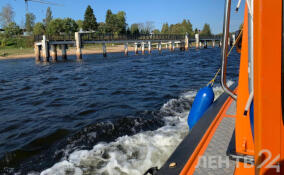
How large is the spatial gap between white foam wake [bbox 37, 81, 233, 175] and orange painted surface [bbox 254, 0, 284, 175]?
2325 mm

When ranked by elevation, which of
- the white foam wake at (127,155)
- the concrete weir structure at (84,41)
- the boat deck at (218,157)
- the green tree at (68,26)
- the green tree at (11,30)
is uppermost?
the green tree at (68,26)

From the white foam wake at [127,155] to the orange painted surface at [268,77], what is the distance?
232 cm

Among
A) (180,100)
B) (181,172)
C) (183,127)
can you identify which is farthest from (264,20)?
(180,100)

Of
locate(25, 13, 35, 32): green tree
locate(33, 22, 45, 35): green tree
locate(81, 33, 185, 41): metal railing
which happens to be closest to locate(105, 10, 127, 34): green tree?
locate(33, 22, 45, 35): green tree

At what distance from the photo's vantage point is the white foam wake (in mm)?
3217

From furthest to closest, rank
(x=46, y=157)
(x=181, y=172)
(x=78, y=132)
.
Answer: (x=78, y=132) → (x=46, y=157) → (x=181, y=172)

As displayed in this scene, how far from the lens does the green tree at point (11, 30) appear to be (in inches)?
2729

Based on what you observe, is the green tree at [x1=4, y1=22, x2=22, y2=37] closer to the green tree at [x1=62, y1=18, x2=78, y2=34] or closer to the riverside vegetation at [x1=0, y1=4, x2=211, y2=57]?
the riverside vegetation at [x1=0, y1=4, x2=211, y2=57]

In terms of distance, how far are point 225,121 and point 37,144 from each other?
371 cm

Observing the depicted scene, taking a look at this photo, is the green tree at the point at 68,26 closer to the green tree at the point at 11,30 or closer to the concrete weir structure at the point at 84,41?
the green tree at the point at 11,30

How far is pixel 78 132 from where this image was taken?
474 cm

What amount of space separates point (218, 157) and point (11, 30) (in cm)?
8316

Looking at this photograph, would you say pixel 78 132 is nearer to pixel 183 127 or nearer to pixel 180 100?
pixel 183 127

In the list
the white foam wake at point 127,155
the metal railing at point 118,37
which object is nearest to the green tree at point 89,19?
the metal railing at point 118,37
